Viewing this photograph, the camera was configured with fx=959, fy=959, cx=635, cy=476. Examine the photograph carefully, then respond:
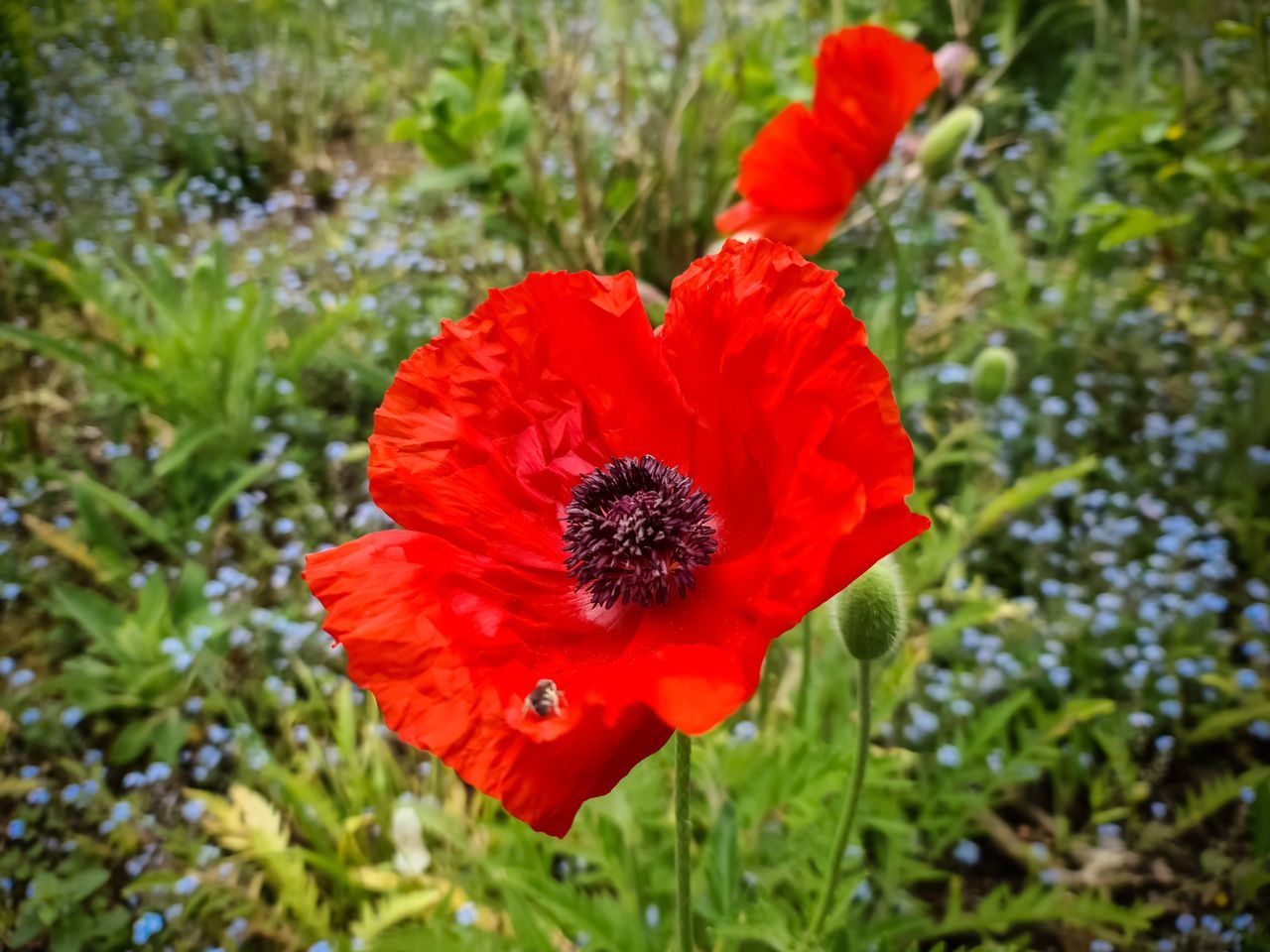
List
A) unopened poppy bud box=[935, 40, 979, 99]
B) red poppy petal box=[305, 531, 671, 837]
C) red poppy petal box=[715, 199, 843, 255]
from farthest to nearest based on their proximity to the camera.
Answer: unopened poppy bud box=[935, 40, 979, 99] → red poppy petal box=[715, 199, 843, 255] → red poppy petal box=[305, 531, 671, 837]

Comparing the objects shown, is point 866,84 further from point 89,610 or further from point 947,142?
point 89,610

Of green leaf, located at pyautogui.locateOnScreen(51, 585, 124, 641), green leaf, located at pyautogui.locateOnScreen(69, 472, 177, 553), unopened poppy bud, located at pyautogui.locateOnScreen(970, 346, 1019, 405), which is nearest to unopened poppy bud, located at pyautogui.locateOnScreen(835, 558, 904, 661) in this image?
unopened poppy bud, located at pyautogui.locateOnScreen(970, 346, 1019, 405)

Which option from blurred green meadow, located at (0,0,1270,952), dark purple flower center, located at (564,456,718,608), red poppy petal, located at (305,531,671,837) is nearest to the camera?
red poppy petal, located at (305,531,671,837)

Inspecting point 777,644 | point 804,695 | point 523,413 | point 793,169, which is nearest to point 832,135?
point 793,169

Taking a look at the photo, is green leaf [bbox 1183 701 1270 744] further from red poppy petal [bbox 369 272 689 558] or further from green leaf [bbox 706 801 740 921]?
red poppy petal [bbox 369 272 689 558]

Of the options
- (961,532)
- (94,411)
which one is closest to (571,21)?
(94,411)

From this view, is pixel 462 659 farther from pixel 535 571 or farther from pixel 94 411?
pixel 94 411

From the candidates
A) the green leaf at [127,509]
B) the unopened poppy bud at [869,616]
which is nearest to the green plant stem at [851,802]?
the unopened poppy bud at [869,616]
